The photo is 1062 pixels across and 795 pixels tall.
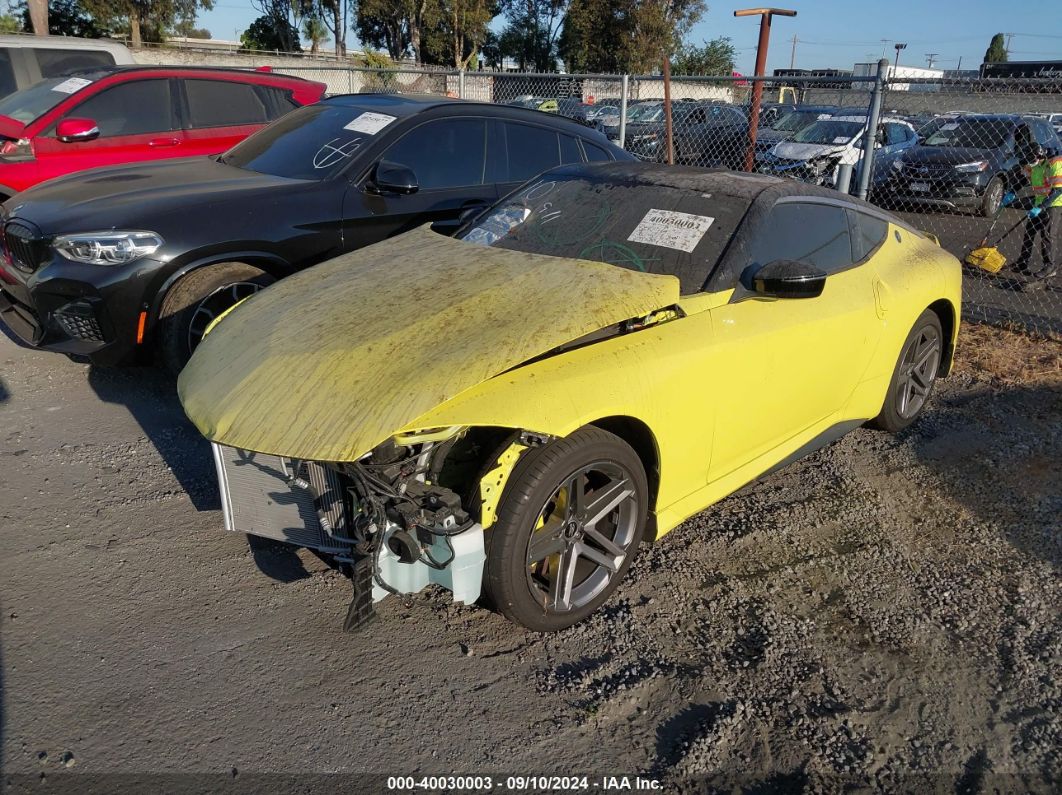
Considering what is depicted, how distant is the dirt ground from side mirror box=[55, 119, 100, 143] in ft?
12.5

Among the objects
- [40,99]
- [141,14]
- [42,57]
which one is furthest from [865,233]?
[141,14]

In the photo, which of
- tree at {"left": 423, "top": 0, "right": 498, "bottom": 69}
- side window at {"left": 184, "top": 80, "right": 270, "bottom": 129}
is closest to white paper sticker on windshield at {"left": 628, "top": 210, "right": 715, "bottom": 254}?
side window at {"left": 184, "top": 80, "right": 270, "bottom": 129}

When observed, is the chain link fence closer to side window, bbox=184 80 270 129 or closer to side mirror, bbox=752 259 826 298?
side window, bbox=184 80 270 129

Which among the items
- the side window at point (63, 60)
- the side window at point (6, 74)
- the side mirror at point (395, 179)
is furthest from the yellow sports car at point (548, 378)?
the side window at point (6, 74)

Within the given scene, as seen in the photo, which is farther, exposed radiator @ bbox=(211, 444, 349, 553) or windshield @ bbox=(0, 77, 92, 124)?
windshield @ bbox=(0, 77, 92, 124)

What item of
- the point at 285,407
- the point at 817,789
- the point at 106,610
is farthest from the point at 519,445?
the point at 106,610

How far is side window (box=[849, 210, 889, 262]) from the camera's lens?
159 inches

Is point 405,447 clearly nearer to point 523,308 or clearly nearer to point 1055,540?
point 523,308

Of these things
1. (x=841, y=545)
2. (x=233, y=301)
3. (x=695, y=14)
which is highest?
(x=695, y=14)

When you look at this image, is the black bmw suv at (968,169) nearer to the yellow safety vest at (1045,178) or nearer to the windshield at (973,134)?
the windshield at (973,134)

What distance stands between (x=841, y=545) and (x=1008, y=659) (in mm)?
851

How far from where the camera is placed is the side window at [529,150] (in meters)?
5.89

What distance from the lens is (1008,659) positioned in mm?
2871

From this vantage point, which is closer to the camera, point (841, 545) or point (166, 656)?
point (166, 656)
